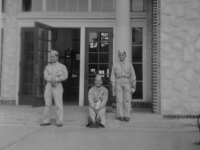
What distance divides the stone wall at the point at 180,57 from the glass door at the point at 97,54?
228 cm

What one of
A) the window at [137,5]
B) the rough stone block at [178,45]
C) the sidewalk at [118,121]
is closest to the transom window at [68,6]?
the window at [137,5]

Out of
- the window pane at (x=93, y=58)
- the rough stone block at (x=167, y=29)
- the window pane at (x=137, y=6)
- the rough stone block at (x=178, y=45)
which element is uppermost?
the window pane at (x=137, y=6)

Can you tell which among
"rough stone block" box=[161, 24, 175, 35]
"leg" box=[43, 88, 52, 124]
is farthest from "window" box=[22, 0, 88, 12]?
"leg" box=[43, 88, 52, 124]

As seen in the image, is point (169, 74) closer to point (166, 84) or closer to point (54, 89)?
point (166, 84)

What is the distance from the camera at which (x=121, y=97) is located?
18.2 feet

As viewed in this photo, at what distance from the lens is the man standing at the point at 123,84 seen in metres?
5.52

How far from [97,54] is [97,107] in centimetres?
269

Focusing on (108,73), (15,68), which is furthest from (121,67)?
(15,68)

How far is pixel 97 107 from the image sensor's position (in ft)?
18.0

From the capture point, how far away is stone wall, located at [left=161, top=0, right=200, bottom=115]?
18.9 feet

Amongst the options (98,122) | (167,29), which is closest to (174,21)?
(167,29)

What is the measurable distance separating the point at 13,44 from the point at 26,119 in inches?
127

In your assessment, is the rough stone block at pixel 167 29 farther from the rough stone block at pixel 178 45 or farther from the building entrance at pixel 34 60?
the building entrance at pixel 34 60

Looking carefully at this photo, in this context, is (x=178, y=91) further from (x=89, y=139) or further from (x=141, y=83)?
(x=89, y=139)
